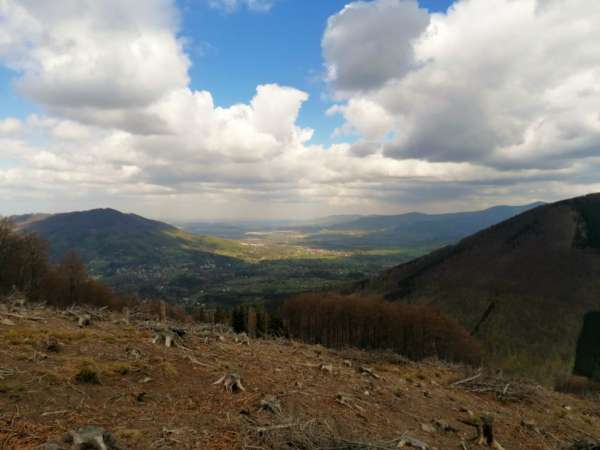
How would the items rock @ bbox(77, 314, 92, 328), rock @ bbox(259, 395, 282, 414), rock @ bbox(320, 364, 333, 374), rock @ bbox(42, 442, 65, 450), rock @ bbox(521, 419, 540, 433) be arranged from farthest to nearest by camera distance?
rock @ bbox(77, 314, 92, 328) → rock @ bbox(320, 364, 333, 374) → rock @ bbox(521, 419, 540, 433) → rock @ bbox(259, 395, 282, 414) → rock @ bbox(42, 442, 65, 450)

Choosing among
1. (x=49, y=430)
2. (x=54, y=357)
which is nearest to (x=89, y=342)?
(x=54, y=357)

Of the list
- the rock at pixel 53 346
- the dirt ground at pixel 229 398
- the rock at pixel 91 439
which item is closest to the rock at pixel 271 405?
the dirt ground at pixel 229 398

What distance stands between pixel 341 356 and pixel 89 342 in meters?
13.6

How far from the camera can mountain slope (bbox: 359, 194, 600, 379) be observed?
10406 cm

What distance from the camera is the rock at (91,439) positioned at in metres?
7.34

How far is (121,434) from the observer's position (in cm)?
828

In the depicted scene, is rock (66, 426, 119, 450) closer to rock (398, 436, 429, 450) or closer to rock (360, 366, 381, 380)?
rock (398, 436, 429, 450)

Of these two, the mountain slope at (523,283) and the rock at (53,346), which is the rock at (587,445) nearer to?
the rock at (53,346)

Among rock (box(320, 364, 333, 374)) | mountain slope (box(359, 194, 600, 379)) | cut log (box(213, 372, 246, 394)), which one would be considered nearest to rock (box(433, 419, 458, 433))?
rock (box(320, 364, 333, 374))

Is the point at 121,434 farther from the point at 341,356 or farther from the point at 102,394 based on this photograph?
the point at 341,356

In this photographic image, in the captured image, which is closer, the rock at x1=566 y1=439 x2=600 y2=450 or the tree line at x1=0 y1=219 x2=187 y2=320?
the rock at x1=566 y1=439 x2=600 y2=450

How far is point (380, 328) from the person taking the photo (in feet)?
257

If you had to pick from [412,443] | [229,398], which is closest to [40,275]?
[229,398]

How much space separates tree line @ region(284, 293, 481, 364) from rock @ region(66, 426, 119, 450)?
65325 mm
